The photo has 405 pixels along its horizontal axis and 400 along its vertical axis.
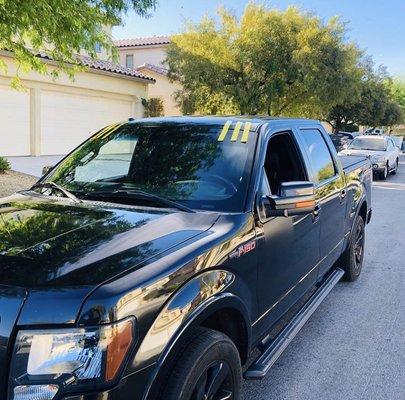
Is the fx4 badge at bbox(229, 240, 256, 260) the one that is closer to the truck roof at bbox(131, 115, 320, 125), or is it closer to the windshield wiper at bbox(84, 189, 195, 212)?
the windshield wiper at bbox(84, 189, 195, 212)

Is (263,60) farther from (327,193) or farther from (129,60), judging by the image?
(129,60)

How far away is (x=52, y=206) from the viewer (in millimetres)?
2967

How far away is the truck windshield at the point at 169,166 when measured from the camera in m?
3.12

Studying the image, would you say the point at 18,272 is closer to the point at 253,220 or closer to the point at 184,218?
the point at 184,218

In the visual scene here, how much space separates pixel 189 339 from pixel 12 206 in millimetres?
1478

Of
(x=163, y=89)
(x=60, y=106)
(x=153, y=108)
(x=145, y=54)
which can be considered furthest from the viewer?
(x=145, y=54)

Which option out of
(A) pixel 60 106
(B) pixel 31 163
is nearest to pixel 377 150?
(A) pixel 60 106

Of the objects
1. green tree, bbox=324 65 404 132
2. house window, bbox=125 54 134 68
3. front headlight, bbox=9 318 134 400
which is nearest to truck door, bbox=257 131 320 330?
front headlight, bbox=9 318 134 400

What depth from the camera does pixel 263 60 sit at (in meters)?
19.2

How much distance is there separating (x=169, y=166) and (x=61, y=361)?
1808mm

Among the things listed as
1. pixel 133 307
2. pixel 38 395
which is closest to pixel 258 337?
pixel 133 307

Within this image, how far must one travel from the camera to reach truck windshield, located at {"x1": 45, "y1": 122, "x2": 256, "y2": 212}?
10.2 feet

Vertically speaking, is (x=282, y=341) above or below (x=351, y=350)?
above

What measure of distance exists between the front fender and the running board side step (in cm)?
53
